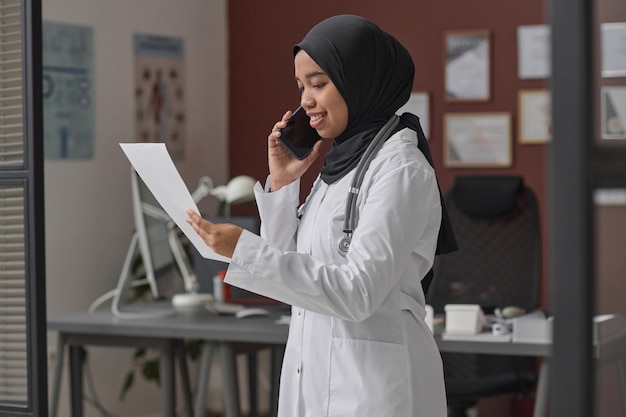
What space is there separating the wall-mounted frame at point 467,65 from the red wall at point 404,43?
0.03 m

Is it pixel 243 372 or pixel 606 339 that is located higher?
pixel 606 339

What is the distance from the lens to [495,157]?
4.97 meters

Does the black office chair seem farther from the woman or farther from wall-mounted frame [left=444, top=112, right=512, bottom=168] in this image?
the woman

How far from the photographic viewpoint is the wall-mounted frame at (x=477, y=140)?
4.96 m

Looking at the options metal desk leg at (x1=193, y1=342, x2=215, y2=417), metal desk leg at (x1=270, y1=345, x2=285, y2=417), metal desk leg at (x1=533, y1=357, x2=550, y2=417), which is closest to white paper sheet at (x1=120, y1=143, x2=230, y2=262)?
metal desk leg at (x1=533, y1=357, x2=550, y2=417)

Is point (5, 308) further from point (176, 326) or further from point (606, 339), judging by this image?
point (176, 326)

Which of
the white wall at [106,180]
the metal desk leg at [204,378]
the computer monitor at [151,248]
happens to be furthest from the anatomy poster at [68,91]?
the metal desk leg at [204,378]

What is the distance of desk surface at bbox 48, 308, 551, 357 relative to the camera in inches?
135

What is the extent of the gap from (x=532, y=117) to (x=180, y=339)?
1.99 metres

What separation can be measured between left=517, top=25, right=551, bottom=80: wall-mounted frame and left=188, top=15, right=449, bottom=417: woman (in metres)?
3.11

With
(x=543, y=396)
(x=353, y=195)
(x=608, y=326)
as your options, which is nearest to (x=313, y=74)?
(x=353, y=195)

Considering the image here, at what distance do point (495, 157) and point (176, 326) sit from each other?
75.3 inches

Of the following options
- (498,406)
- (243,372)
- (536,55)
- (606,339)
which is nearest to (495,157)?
(536,55)

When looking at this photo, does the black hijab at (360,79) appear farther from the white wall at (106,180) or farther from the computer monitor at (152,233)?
the white wall at (106,180)
